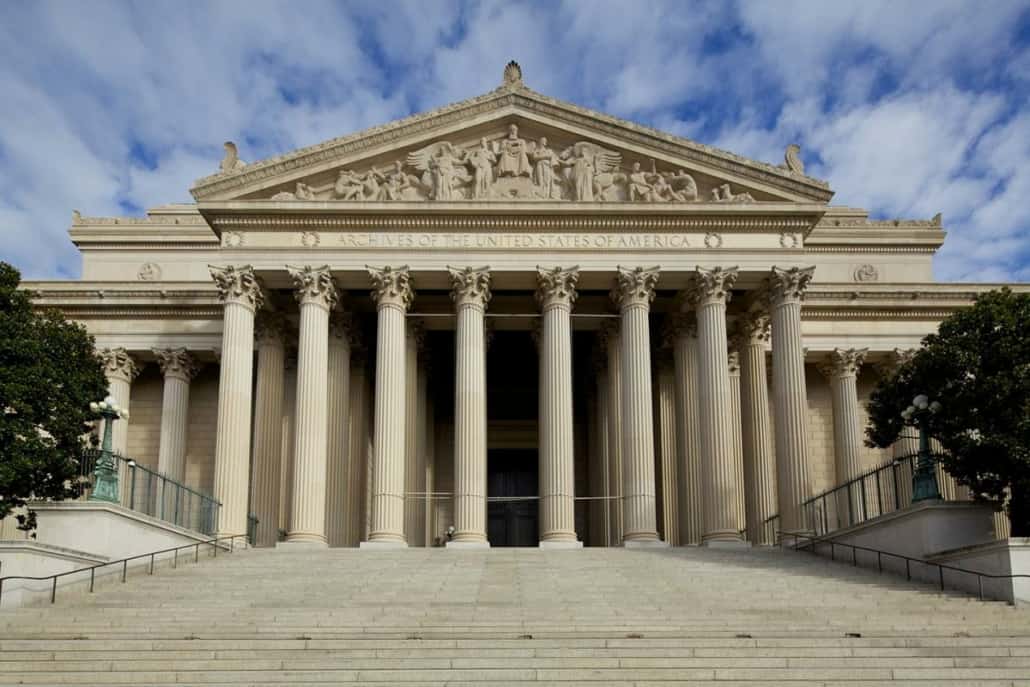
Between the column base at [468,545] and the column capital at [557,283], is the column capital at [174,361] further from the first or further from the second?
the column base at [468,545]

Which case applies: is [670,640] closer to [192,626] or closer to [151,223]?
[192,626]

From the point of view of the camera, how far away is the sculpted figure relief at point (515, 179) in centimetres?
3988

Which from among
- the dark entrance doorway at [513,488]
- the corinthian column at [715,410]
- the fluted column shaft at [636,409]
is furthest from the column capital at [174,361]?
the corinthian column at [715,410]

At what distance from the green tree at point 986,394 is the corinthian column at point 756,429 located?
9197 millimetres

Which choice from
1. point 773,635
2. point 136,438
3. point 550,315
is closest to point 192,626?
point 773,635

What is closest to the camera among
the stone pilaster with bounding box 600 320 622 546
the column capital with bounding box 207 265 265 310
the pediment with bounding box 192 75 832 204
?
the column capital with bounding box 207 265 265 310

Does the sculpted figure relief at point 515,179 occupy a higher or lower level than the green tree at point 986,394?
higher

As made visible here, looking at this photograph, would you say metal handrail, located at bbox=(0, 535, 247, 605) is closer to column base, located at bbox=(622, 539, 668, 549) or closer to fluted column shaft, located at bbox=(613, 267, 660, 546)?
column base, located at bbox=(622, 539, 668, 549)

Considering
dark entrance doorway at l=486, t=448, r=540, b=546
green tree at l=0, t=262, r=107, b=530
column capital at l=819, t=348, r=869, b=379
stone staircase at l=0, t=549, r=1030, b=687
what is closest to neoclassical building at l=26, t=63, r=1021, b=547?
column capital at l=819, t=348, r=869, b=379

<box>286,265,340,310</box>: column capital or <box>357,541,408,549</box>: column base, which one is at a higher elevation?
<box>286,265,340,310</box>: column capital

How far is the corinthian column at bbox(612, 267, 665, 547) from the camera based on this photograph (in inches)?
1464

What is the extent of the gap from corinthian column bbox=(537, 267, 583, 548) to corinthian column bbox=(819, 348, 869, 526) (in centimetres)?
1286

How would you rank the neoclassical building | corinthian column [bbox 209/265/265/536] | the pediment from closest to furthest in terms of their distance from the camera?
corinthian column [bbox 209/265/265/536]
the neoclassical building
the pediment

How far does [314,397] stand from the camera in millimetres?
38156
